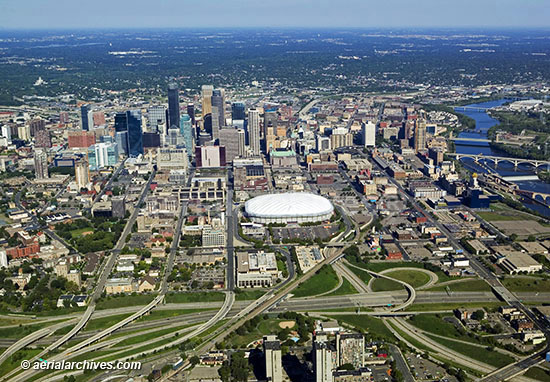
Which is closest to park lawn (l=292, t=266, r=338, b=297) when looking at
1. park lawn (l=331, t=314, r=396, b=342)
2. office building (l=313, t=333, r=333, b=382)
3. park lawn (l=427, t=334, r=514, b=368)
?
park lawn (l=331, t=314, r=396, b=342)

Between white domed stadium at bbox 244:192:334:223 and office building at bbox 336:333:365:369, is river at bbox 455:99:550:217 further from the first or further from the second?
office building at bbox 336:333:365:369

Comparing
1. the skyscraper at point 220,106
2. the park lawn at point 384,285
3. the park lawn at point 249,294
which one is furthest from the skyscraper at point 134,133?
the park lawn at point 384,285

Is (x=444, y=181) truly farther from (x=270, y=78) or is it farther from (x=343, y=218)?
(x=270, y=78)

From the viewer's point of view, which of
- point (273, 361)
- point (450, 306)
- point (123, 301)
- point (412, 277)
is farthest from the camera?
point (412, 277)

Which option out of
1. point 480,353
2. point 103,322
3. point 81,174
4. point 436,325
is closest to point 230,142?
point 81,174

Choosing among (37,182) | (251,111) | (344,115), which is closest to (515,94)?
(344,115)

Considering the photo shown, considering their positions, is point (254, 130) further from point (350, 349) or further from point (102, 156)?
point (350, 349)

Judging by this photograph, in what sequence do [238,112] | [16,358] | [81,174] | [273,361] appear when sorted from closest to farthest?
[273,361]
[16,358]
[81,174]
[238,112]

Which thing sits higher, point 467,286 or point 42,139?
point 42,139
